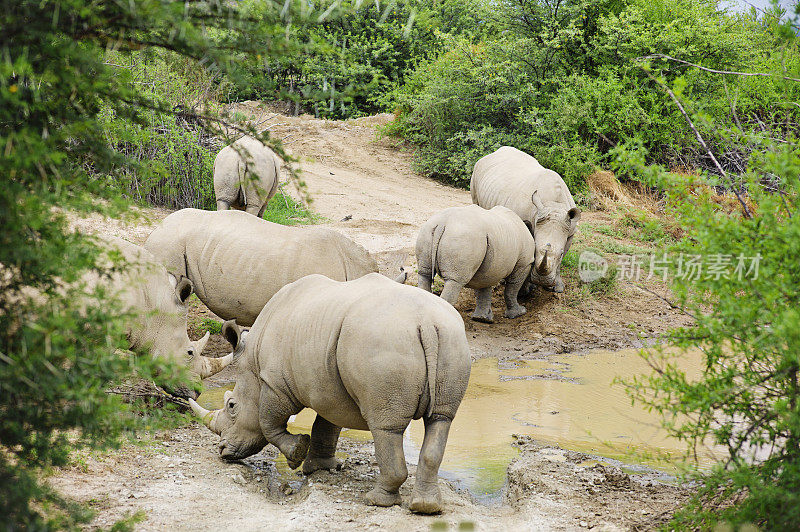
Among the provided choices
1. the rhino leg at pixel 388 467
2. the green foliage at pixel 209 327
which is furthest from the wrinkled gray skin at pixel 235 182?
the rhino leg at pixel 388 467

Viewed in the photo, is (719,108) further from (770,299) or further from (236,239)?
(770,299)

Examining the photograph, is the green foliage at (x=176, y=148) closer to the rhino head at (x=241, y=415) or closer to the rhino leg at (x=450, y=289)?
the rhino leg at (x=450, y=289)

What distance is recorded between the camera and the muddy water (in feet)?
21.4

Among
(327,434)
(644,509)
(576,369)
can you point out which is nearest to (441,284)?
(576,369)

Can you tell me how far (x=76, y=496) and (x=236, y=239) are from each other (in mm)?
3622

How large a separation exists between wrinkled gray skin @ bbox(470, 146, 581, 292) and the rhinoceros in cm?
347

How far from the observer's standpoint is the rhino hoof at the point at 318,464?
5941mm

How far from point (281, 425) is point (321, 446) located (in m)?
0.40

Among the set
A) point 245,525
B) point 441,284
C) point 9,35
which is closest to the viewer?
point 9,35

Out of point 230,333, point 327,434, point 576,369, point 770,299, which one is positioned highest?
point 770,299

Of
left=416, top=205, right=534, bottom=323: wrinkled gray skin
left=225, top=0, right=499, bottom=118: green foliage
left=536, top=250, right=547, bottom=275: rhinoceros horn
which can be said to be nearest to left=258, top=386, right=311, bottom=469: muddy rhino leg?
left=416, top=205, right=534, bottom=323: wrinkled gray skin

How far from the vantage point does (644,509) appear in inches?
207

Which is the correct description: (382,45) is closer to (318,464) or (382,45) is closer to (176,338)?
(176,338)

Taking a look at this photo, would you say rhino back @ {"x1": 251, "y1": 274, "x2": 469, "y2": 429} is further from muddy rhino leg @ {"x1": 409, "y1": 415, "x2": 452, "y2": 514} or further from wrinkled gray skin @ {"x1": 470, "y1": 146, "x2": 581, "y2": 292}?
wrinkled gray skin @ {"x1": 470, "y1": 146, "x2": 581, "y2": 292}
